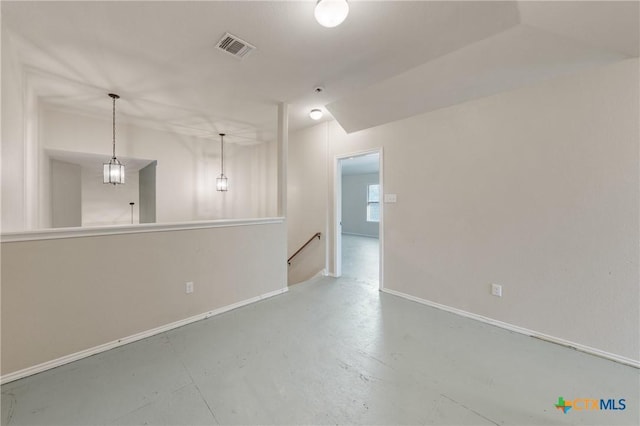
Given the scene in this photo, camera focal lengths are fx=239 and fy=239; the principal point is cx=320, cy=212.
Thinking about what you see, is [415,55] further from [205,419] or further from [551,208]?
[205,419]

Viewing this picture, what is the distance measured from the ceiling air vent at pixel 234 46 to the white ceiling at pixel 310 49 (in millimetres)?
54

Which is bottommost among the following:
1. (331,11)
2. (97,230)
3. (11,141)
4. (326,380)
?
(326,380)

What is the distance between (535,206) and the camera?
239 centimetres

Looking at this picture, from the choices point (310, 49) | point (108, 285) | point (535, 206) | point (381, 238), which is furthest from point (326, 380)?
point (310, 49)

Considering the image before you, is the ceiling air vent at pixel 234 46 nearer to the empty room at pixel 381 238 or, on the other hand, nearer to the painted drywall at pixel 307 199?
the empty room at pixel 381 238

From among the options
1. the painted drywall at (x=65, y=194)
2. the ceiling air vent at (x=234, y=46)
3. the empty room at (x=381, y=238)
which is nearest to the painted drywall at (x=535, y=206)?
the empty room at (x=381, y=238)

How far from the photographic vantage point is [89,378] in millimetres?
1790

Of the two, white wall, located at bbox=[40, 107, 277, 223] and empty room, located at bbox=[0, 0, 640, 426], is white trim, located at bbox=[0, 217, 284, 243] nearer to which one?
empty room, located at bbox=[0, 0, 640, 426]

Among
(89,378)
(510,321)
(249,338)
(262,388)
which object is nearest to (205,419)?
(262,388)

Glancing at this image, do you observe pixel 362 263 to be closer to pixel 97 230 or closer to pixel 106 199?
pixel 97 230

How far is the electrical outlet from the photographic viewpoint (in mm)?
2602

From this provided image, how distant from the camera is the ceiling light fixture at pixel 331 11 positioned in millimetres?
1594

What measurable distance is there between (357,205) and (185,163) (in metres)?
6.84

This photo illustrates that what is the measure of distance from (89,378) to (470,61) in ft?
13.9
